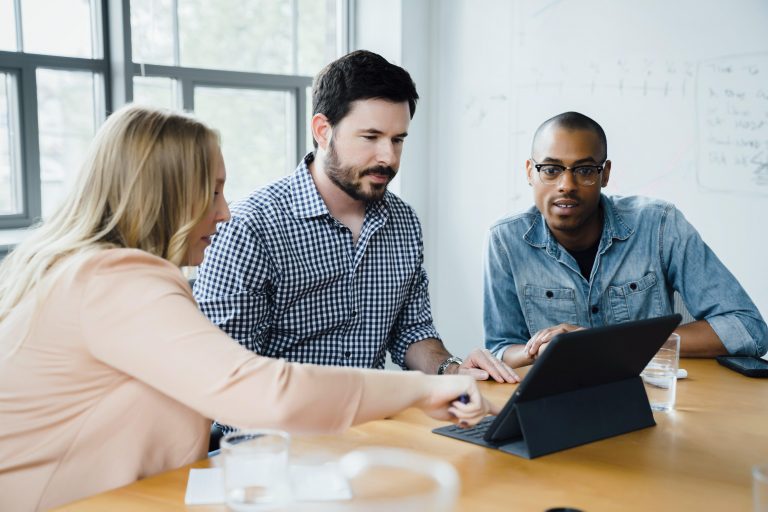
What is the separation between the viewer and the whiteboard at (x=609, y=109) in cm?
306

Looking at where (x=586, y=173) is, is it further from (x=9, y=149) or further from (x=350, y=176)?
(x=9, y=149)

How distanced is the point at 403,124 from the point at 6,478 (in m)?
1.28

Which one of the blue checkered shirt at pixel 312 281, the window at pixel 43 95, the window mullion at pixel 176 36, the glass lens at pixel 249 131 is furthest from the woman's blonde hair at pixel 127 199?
the glass lens at pixel 249 131

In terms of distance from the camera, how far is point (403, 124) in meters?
2.13

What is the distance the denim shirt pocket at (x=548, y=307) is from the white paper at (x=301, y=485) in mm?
1162

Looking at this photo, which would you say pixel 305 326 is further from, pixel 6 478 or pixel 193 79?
pixel 193 79

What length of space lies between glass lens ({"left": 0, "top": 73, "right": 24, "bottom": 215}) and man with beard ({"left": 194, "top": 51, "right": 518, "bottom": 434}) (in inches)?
48.2

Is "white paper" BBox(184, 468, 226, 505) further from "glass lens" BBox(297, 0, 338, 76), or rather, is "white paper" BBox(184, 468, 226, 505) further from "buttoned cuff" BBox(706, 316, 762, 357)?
"glass lens" BBox(297, 0, 338, 76)

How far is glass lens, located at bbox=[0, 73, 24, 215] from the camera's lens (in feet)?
9.07

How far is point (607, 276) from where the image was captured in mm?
2287

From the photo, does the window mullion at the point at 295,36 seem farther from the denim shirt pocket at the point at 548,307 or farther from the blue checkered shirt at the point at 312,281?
the denim shirt pocket at the point at 548,307

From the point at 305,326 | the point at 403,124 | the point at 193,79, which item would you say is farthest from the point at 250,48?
the point at 305,326

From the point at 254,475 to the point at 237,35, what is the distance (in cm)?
276

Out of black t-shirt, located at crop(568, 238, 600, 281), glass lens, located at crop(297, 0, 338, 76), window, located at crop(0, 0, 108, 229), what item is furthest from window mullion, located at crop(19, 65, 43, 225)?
black t-shirt, located at crop(568, 238, 600, 281)
